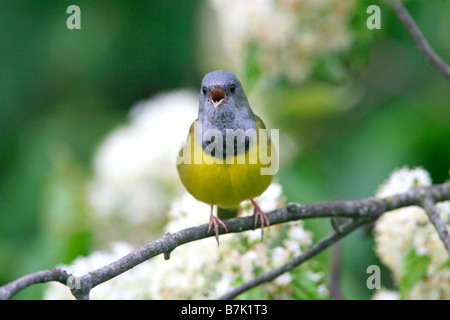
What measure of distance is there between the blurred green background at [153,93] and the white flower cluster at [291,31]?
75mm

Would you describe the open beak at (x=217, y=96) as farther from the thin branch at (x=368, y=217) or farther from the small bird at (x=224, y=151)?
the thin branch at (x=368, y=217)

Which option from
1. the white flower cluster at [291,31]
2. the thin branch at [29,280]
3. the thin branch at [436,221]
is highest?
the white flower cluster at [291,31]

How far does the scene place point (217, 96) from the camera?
236cm

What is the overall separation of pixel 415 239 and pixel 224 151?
2.22ft

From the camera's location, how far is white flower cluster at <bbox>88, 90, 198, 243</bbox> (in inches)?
123

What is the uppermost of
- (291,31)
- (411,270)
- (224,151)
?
(291,31)

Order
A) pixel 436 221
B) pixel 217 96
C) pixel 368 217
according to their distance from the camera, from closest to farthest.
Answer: pixel 436 221 < pixel 368 217 < pixel 217 96

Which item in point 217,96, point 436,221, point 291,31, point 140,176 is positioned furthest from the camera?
point 140,176

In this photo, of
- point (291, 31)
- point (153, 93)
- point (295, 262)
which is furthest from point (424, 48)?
point (153, 93)

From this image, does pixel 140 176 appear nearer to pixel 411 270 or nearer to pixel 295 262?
pixel 295 262

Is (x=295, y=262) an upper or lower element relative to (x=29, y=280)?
upper

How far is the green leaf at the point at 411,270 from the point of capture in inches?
83.1

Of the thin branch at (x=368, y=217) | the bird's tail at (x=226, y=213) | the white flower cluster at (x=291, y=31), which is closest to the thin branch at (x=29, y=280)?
the thin branch at (x=368, y=217)
